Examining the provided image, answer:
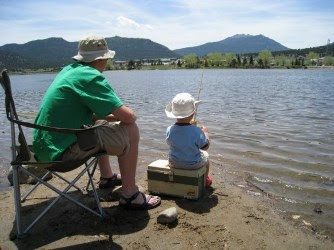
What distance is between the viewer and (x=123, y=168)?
4.14 m

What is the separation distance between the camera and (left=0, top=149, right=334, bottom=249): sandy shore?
3.55 metres

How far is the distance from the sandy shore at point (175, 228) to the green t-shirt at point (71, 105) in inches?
32.3

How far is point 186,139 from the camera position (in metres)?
4.48

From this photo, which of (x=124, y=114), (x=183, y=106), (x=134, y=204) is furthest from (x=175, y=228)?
(x=183, y=106)

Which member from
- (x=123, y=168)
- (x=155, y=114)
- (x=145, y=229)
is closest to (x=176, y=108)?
(x=123, y=168)

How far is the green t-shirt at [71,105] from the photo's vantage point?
→ 363 cm

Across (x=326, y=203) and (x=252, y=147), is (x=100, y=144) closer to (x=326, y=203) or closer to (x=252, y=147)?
(x=326, y=203)

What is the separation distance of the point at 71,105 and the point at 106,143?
1.78 feet

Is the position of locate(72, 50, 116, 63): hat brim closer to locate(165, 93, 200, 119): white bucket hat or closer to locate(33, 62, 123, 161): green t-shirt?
locate(33, 62, 123, 161): green t-shirt

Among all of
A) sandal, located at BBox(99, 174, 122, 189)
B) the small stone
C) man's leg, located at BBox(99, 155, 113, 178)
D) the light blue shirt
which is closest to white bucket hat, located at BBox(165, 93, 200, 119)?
the light blue shirt

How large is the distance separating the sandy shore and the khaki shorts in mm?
768

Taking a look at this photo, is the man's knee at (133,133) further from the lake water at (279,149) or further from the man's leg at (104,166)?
the lake water at (279,149)

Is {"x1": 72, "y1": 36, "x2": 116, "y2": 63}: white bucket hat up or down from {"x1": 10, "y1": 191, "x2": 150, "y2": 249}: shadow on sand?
up

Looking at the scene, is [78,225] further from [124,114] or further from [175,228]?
[124,114]
